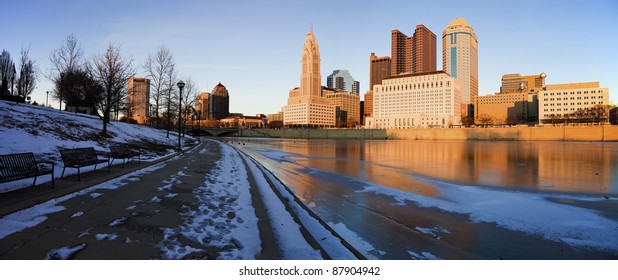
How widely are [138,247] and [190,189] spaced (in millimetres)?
4754

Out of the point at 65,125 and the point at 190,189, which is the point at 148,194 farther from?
the point at 65,125

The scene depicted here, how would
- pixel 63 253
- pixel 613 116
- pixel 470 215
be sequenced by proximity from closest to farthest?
pixel 63 253 → pixel 470 215 → pixel 613 116

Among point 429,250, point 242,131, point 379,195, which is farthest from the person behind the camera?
point 242,131

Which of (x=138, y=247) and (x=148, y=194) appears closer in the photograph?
(x=138, y=247)

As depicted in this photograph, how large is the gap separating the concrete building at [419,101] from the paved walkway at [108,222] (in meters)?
172

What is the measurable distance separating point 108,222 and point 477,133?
4107 inches

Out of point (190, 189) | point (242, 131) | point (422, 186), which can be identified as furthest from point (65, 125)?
point (242, 131)

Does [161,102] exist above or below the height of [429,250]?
above

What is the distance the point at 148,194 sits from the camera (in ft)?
26.7

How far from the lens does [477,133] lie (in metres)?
94.9

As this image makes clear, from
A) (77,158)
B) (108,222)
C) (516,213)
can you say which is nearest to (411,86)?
(516,213)

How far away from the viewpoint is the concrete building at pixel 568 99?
127562 millimetres

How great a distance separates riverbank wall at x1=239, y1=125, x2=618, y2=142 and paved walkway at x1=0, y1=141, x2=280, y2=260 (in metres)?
97.9

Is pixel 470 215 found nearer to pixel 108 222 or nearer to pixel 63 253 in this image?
pixel 108 222
